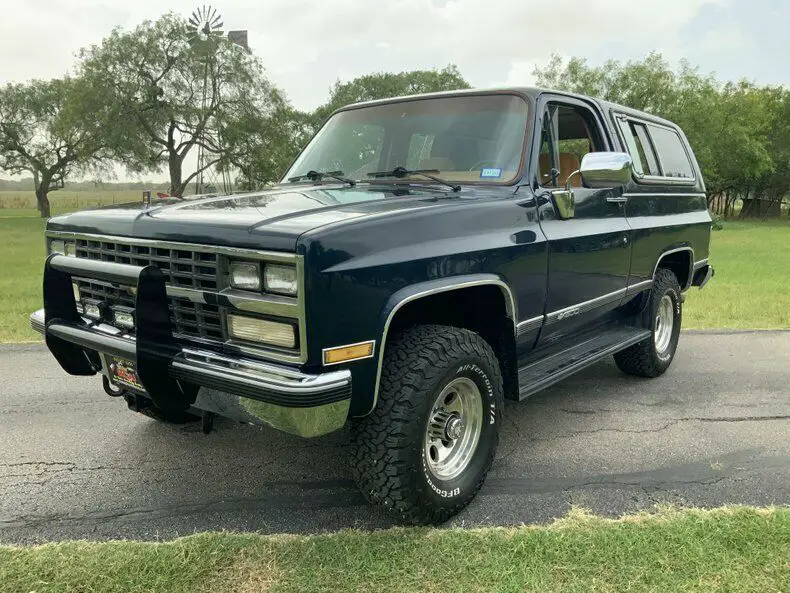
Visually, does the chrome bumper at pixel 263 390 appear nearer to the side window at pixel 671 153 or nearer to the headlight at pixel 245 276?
the headlight at pixel 245 276

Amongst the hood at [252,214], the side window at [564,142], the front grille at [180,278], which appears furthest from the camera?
the side window at [564,142]

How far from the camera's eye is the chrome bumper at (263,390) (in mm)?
2377

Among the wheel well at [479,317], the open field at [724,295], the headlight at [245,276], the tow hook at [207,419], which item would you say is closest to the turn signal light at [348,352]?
the headlight at [245,276]

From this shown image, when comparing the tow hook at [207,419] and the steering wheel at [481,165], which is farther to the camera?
the steering wheel at [481,165]

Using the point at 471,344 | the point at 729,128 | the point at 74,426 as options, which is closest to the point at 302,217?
the point at 471,344

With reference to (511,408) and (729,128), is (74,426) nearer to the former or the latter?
(511,408)

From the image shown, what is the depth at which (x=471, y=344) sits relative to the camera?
9.82 ft

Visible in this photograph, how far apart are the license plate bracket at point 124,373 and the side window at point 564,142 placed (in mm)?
2410

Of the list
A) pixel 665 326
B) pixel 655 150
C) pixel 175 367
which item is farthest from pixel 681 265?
pixel 175 367

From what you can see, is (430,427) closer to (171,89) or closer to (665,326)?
(665,326)

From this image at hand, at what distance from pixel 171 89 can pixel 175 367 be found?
3735cm

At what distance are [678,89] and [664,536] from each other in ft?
121

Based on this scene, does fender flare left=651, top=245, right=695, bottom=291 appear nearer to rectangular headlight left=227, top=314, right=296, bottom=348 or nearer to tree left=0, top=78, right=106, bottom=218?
rectangular headlight left=227, top=314, right=296, bottom=348

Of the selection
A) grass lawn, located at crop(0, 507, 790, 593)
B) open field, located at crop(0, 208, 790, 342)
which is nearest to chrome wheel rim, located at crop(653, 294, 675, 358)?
open field, located at crop(0, 208, 790, 342)
